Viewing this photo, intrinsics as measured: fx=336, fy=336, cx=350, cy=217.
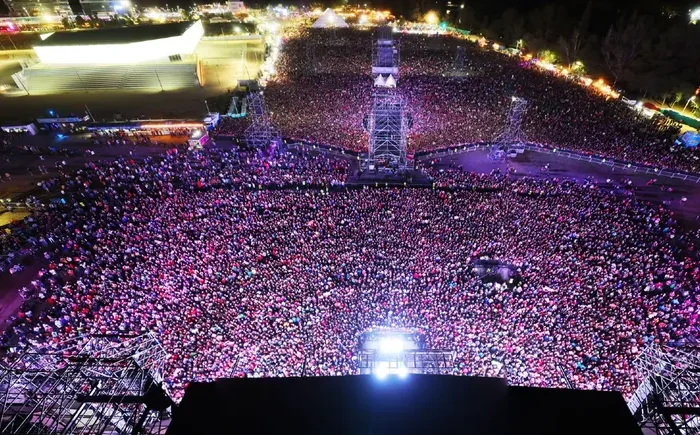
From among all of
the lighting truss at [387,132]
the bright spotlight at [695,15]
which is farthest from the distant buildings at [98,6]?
the bright spotlight at [695,15]

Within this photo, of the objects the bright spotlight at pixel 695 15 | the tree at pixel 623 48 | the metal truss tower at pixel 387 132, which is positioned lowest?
the metal truss tower at pixel 387 132

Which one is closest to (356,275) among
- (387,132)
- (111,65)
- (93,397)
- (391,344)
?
(391,344)

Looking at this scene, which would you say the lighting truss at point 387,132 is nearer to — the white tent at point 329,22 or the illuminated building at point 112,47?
the illuminated building at point 112,47

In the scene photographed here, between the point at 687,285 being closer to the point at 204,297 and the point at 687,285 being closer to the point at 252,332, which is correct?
the point at 252,332

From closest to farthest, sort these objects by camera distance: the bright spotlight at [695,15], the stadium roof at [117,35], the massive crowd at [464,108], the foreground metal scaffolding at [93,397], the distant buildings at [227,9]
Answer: the foreground metal scaffolding at [93,397] → the massive crowd at [464,108] → the stadium roof at [117,35] → the bright spotlight at [695,15] → the distant buildings at [227,9]

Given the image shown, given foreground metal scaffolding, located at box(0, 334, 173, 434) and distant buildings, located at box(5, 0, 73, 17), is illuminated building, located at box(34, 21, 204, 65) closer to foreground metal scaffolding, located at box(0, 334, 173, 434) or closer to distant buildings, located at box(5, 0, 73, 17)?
distant buildings, located at box(5, 0, 73, 17)

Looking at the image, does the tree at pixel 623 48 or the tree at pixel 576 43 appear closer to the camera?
the tree at pixel 623 48
